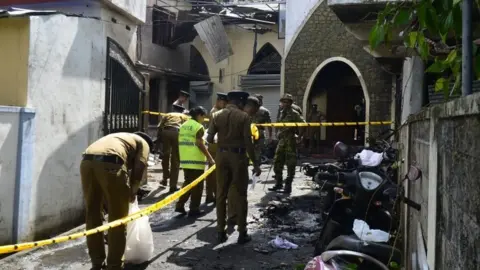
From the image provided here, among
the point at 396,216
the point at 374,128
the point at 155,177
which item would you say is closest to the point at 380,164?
the point at 396,216

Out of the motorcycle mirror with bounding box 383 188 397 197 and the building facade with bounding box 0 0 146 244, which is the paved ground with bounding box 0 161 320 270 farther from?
the motorcycle mirror with bounding box 383 188 397 197

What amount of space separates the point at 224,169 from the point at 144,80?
3.50m

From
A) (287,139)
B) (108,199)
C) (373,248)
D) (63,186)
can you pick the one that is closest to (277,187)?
(287,139)

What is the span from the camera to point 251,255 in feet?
18.9

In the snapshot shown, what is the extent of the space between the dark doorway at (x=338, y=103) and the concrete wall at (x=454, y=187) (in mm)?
15871

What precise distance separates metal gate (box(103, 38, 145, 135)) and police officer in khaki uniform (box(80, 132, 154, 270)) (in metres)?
2.49

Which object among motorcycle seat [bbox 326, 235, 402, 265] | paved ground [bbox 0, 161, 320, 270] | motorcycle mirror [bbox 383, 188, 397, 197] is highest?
motorcycle mirror [bbox 383, 188, 397, 197]

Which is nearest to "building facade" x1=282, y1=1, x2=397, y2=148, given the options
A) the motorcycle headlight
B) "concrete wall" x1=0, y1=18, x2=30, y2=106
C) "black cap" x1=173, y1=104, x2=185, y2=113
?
"black cap" x1=173, y1=104, x2=185, y2=113

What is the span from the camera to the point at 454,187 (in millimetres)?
2199

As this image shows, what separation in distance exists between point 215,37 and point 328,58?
5668 millimetres

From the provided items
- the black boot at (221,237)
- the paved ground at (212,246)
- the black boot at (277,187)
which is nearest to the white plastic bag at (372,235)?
the paved ground at (212,246)

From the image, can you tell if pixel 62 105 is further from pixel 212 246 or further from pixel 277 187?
pixel 277 187

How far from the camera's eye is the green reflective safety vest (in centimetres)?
748

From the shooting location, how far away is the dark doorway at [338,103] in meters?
18.9
